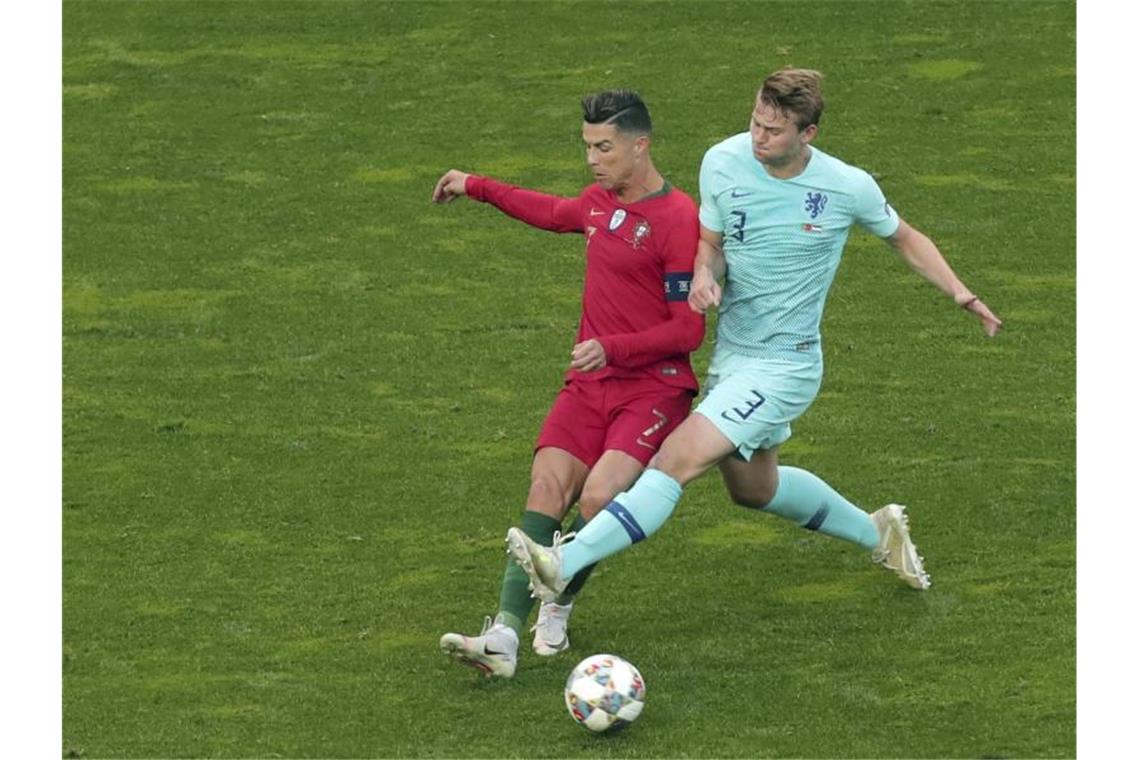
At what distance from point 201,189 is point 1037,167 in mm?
5496

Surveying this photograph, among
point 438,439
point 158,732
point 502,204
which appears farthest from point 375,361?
point 158,732

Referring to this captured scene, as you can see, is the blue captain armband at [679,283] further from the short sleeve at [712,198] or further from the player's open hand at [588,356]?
the player's open hand at [588,356]

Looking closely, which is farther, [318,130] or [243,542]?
[318,130]

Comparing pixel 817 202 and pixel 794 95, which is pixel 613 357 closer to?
pixel 817 202

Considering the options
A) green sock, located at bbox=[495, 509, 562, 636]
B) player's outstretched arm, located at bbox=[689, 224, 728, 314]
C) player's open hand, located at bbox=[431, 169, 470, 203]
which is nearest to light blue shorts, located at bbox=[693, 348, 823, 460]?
player's outstretched arm, located at bbox=[689, 224, 728, 314]

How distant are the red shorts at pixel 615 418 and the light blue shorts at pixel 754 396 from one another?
0.50 ft

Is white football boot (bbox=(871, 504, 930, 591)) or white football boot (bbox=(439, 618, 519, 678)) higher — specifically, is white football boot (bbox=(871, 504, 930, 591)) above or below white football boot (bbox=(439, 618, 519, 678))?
above

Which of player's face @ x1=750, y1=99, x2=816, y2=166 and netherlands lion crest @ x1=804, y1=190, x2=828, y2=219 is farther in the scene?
netherlands lion crest @ x1=804, y1=190, x2=828, y2=219

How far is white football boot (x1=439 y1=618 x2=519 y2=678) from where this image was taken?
Answer: 9289 mm

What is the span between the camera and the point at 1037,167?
15.9 m

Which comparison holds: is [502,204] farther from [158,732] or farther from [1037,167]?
[1037,167]

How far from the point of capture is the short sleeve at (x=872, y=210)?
959 cm

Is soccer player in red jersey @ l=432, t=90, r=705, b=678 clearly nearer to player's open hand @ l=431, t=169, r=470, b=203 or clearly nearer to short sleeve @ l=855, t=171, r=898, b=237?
player's open hand @ l=431, t=169, r=470, b=203

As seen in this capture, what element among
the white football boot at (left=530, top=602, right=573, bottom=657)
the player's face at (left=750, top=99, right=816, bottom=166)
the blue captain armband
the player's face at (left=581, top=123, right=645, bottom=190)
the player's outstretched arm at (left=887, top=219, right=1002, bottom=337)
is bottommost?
the white football boot at (left=530, top=602, right=573, bottom=657)
